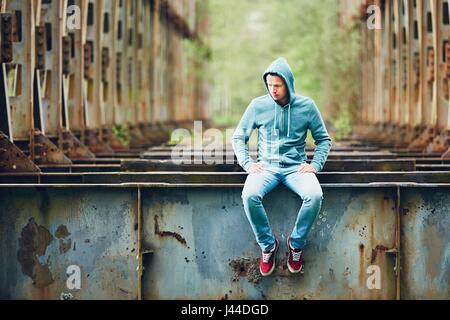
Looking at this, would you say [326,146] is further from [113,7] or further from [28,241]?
[113,7]

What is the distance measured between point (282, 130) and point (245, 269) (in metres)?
1.29

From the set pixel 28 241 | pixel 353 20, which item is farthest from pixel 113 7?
pixel 353 20

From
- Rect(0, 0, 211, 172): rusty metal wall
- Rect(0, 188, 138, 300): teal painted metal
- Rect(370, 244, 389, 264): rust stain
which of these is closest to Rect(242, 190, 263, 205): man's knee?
Rect(0, 188, 138, 300): teal painted metal

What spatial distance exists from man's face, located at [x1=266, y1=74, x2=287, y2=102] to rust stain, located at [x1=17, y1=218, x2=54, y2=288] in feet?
7.69

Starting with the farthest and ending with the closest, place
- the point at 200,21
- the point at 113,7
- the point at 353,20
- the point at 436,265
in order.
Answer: the point at 200,21
the point at 353,20
the point at 113,7
the point at 436,265

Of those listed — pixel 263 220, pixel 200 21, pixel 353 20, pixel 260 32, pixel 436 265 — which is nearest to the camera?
pixel 263 220

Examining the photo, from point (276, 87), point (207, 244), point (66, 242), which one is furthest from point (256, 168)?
point (66, 242)

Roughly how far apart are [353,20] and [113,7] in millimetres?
15051

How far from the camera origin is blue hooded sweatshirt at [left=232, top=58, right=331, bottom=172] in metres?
7.09

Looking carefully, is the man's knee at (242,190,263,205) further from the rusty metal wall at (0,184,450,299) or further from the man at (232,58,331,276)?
the rusty metal wall at (0,184,450,299)

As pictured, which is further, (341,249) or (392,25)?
(392,25)

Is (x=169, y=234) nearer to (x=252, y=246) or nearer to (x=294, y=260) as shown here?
(x=252, y=246)

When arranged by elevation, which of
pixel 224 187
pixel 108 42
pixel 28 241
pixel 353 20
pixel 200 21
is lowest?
pixel 28 241

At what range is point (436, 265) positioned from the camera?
7.43 metres
